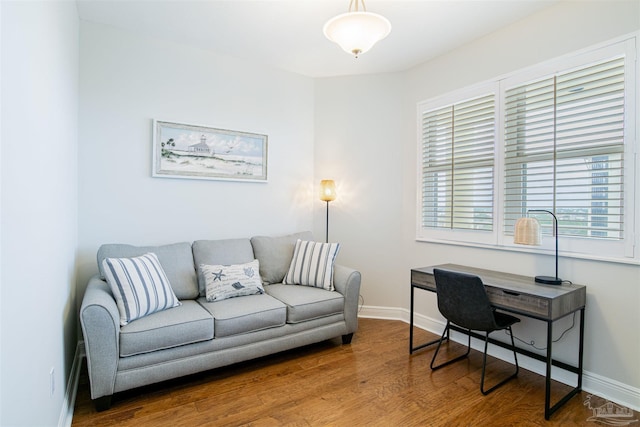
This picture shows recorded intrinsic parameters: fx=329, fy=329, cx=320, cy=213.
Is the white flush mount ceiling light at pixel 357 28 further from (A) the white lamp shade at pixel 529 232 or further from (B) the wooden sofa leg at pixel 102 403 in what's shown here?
(B) the wooden sofa leg at pixel 102 403

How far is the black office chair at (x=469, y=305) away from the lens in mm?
2283

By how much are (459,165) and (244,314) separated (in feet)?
7.87

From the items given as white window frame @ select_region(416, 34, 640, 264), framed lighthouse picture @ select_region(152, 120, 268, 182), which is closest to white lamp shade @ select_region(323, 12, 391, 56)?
white window frame @ select_region(416, 34, 640, 264)

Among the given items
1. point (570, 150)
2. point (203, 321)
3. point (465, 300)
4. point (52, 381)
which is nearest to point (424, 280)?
point (465, 300)

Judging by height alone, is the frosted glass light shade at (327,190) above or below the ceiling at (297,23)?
below

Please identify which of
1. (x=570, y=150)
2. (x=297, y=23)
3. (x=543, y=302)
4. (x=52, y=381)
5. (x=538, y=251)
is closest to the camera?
(x=52, y=381)

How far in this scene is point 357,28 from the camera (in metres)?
1.96

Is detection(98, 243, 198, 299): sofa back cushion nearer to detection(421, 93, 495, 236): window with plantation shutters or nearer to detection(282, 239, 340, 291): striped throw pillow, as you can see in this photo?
detection(282, 239, 340, 291): striped throw pillow

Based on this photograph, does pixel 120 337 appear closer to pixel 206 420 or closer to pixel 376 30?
pixel 206 420

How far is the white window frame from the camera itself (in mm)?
2131

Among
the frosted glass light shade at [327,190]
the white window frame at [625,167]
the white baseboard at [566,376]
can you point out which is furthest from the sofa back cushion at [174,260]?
the white window frame at [625,167]

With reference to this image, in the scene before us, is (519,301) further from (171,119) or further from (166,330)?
(171,119)

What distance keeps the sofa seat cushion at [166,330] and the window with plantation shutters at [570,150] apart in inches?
101

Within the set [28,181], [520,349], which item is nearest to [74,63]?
[28,181]
